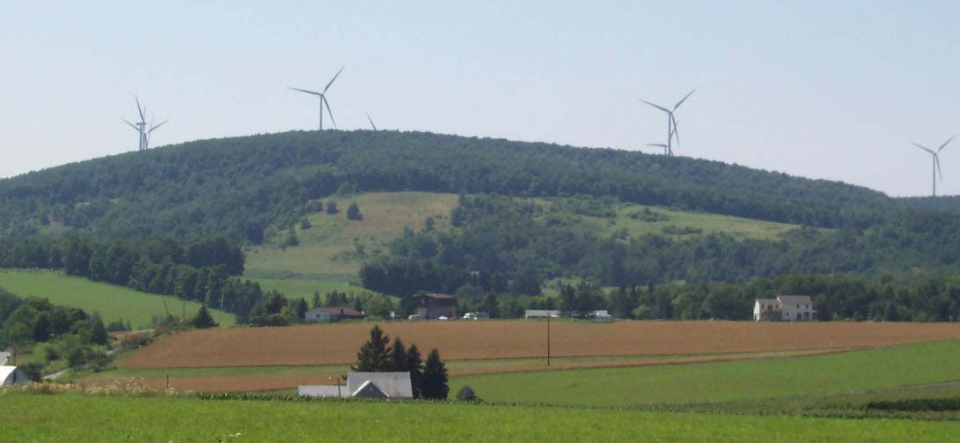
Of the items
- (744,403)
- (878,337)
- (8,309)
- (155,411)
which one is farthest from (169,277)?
(155,411)

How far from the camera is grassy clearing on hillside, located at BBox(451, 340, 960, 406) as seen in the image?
72.0m

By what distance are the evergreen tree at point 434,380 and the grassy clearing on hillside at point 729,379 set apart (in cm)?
227

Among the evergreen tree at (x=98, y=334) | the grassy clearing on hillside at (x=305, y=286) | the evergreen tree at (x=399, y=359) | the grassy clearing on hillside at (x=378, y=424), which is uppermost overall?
the grassy clearing on hillside at (x=305, y=286)

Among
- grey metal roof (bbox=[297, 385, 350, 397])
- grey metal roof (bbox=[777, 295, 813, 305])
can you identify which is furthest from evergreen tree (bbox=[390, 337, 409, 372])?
grey metal roof (bbox=[777, 295, 813, 305])

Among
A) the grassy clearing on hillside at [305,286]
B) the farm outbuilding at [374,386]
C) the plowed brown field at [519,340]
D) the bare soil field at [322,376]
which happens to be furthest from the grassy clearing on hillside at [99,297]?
the farm outbuilding at [374,386]

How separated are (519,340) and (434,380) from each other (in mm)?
31648

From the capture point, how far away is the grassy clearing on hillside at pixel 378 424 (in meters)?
38.1

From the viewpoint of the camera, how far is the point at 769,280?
153000 mm

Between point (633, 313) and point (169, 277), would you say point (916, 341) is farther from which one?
point (169, 277)

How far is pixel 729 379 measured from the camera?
78.6 m

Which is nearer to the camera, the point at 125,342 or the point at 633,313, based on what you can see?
the point at 125,342

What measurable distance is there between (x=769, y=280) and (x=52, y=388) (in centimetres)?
11144

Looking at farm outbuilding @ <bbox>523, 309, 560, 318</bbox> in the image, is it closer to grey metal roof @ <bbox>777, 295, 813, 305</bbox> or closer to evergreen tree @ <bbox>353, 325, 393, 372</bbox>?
grey metal roof @ <bbox>777, 295, 813, 305</bbox>

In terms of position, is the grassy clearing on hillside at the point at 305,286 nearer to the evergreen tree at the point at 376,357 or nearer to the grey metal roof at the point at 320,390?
the evergreen tree at the point at 376,357
